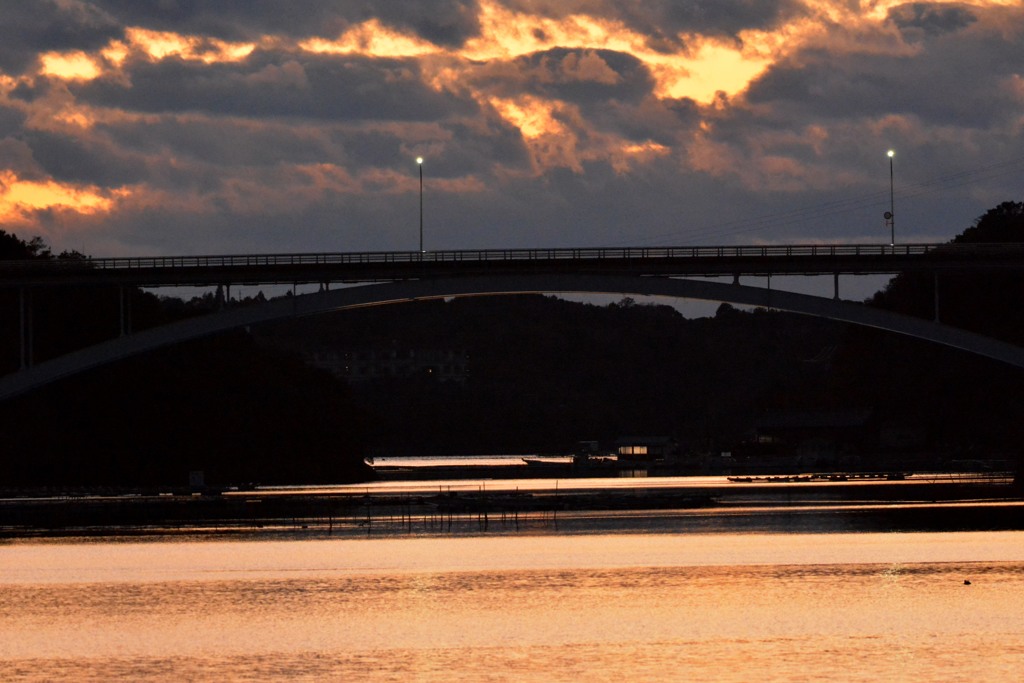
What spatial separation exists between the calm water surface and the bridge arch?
20.2 meters

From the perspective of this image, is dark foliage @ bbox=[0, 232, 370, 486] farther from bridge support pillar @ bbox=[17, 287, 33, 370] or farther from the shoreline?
the shoreline

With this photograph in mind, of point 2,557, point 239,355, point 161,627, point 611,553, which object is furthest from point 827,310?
point 239,355

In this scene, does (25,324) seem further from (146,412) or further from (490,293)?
(490,293)

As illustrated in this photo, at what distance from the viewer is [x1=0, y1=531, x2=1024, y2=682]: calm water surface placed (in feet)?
132

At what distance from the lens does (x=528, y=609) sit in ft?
167

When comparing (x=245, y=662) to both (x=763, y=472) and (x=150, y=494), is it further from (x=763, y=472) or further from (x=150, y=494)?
(x=763, y=472)

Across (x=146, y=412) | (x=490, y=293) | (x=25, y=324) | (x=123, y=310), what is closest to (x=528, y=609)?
(x=490, y=293)

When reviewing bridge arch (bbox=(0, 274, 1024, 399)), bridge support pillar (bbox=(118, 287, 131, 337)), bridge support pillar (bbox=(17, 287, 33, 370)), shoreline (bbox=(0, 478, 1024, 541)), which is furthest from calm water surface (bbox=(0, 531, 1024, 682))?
bridge support pillar (bbox=(17, 287, 33, 370))

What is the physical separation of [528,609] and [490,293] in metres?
47.4

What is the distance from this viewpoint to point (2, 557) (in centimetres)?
7069

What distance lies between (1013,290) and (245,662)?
9281 centimetres

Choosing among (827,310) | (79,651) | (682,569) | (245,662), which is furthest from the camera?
(827,310)

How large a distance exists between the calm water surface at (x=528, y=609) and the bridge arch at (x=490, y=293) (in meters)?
20.2

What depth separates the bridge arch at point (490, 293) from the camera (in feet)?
301
